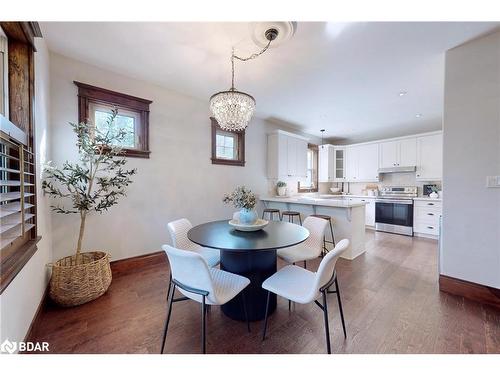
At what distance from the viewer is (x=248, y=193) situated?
6.97 ft

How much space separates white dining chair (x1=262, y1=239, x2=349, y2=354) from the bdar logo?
1552mm

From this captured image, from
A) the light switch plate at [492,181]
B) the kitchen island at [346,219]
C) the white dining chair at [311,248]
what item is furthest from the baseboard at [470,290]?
the white dining chair at [311,248]

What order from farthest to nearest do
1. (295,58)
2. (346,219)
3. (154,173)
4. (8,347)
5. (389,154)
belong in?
(389,154) < (346,219) < (154,173) < (295,58) < (8,347)

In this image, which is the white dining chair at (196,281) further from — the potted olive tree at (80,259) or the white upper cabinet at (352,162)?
the white upper cabinet at (352,162)

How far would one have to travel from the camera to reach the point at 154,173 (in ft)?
10.1

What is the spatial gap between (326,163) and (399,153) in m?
1.72

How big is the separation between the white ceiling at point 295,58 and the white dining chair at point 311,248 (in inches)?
73.1

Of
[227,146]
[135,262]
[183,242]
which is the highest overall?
[227,146]

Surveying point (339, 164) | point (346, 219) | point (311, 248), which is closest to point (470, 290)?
point (346, 219)

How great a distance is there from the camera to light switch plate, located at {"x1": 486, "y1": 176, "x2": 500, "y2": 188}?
78.5 inches

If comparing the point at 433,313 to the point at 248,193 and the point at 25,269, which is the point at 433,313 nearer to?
the point at 248,193

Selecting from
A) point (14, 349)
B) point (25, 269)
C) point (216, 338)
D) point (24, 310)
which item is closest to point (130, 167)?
point (25, 269)

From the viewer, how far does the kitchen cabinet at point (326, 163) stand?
6023mm

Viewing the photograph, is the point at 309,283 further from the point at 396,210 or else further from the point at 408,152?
the point at 408,152
